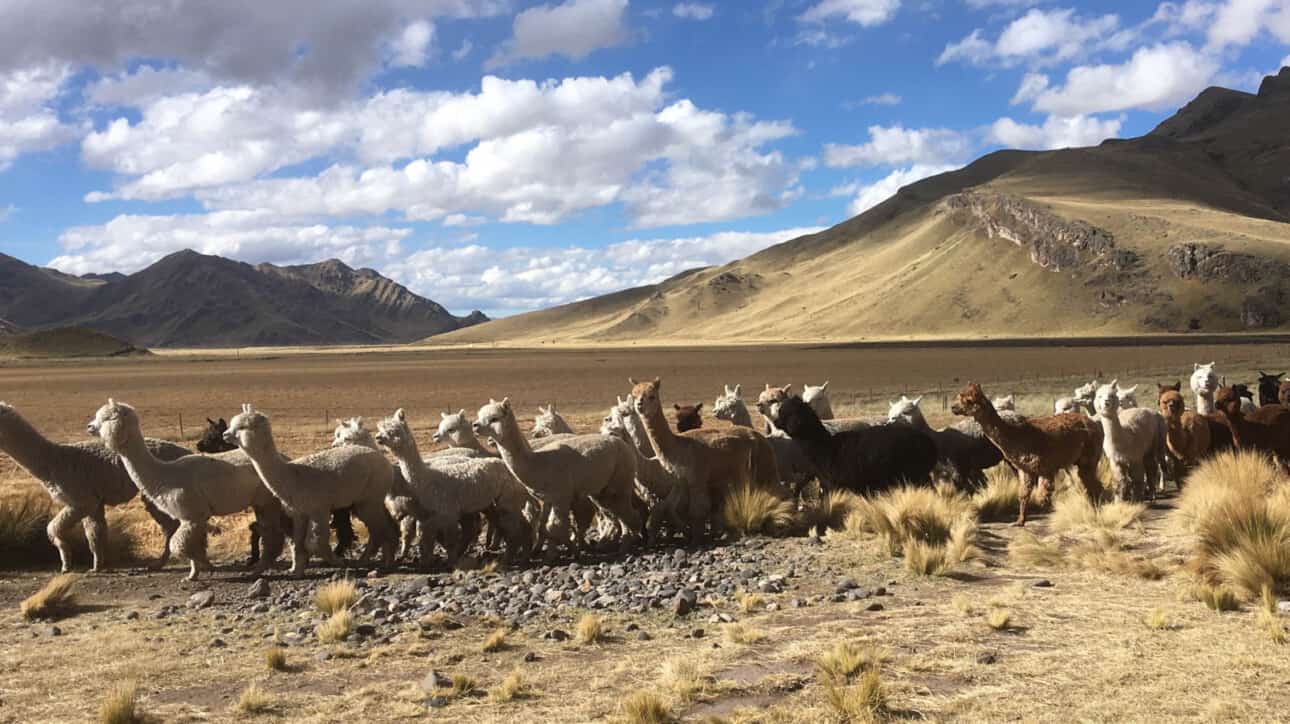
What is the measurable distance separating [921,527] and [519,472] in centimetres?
445

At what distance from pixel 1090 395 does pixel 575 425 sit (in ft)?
48.8

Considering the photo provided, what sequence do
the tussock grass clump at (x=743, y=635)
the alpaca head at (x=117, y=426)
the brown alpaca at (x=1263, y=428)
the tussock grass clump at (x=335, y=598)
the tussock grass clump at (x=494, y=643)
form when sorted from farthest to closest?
the brown alpaca at (x=1263, y=428) < the alpaca head at (x=117, y=426) < the tussock grass clump at (x=335, y=598) < the tussock grass clump at (x=494, y=643) < the tussock grass clump at (x=743, y=635)

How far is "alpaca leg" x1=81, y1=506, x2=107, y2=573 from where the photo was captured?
11.2m

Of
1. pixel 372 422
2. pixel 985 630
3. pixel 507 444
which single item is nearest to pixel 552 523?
pixel 507 444

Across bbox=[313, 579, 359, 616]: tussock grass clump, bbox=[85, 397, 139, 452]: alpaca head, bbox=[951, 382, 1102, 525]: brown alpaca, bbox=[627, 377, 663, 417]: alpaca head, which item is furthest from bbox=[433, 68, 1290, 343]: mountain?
bbox=[85, 397, 139, 452]: alpaca head

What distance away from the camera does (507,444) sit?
11023 millimetres

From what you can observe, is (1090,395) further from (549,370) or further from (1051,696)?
(549,370)

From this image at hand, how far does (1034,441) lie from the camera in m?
11.6

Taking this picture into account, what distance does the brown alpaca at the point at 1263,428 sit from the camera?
1277 cm

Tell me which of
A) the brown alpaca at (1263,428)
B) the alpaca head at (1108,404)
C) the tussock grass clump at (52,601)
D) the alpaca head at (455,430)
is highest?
the alpaca head at (455,430)

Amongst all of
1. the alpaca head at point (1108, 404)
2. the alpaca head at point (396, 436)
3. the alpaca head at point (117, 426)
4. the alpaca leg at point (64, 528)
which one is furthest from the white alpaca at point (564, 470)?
the alpaca head at point (1108, 404)

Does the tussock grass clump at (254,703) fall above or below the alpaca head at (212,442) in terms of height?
below

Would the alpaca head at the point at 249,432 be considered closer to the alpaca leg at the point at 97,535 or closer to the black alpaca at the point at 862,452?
the alpaca leg at the point at 97,535

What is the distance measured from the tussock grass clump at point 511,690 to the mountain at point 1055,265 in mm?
105403
